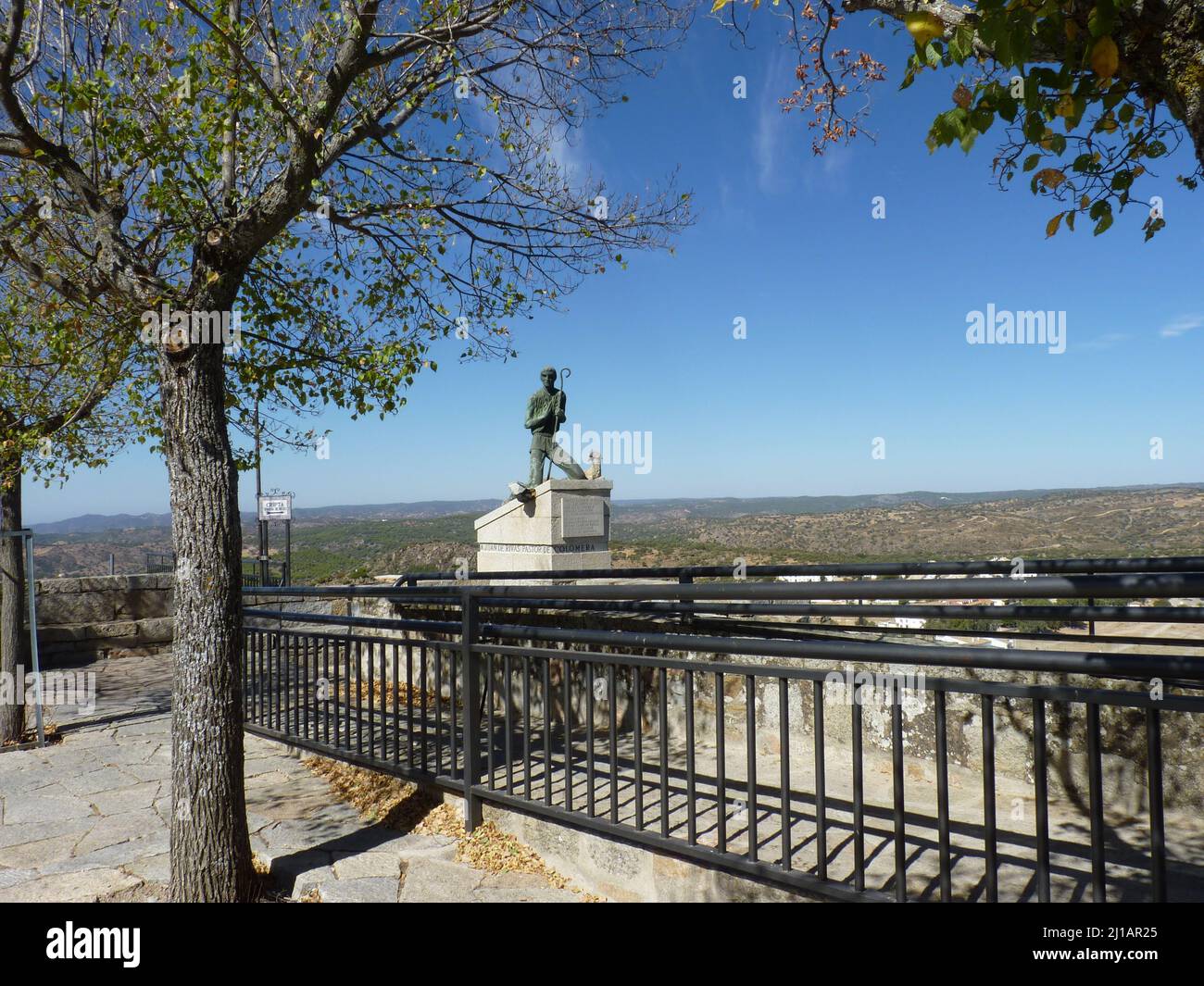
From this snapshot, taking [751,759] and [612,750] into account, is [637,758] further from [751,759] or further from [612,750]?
[751,759]

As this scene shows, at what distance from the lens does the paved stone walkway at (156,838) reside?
324 centimetres

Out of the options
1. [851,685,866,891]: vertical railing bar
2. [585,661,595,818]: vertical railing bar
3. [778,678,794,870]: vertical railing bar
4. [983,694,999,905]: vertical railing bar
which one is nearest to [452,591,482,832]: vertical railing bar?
[585,661,595,818]: vertical railing bar

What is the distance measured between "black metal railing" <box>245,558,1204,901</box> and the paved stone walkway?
315 mm

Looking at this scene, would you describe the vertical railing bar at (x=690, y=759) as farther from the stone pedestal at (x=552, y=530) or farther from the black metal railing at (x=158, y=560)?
the black metal railing at (x=158, y=560)

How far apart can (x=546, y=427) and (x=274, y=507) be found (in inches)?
239

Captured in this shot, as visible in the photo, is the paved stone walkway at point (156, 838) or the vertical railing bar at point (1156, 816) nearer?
the vertical railing bar at point (1156, 816)

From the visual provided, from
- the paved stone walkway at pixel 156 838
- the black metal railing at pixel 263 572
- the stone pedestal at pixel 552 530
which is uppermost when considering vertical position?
the stone pedestal at pixel 552 530

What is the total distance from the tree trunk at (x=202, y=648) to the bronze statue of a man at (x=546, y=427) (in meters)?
8.11

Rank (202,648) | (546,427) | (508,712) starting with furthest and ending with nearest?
1. (546,427)
2. (508,712)
3. (202,648)

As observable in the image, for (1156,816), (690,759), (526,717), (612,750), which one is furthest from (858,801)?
(526,717)

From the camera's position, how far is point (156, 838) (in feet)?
13.0

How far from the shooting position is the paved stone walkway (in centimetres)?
324

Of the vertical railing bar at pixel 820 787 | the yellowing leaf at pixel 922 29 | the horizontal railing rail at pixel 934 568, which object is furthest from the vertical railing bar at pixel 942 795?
the yellowing leaf at pixel 922 29
